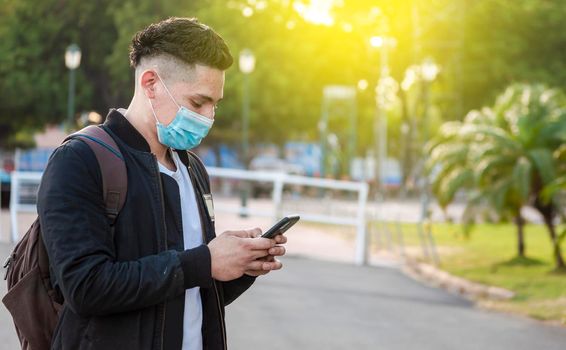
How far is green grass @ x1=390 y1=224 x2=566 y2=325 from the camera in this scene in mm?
11906

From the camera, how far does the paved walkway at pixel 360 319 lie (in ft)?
29.4

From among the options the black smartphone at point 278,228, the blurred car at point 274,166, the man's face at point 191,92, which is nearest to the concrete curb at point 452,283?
the black smartphone at point 278,228

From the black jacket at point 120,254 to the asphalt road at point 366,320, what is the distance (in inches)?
202

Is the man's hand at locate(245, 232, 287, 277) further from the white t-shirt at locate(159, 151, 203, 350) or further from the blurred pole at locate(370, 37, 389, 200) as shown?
the blurred pole at locate(370, 37, 389, 200)

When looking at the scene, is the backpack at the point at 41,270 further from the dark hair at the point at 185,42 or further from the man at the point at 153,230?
the dark hair at the point at 185,42

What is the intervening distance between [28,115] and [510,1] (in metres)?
22.1

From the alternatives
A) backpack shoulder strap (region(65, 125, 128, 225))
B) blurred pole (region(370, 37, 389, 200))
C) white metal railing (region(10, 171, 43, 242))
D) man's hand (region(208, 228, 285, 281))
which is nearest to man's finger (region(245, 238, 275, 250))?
man's hand (region(208, 228, 285, 281))

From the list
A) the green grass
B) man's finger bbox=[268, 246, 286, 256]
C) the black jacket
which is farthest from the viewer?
the green grass

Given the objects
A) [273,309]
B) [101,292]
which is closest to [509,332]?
[273,309]

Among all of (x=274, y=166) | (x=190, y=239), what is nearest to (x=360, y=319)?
(x=190, y=239)

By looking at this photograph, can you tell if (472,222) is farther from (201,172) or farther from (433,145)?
(201,172)

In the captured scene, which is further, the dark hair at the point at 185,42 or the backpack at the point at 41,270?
the dark hair at the point at 185,42

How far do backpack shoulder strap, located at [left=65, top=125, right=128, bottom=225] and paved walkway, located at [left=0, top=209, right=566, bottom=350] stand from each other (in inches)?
200

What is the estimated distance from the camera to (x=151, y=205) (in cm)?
328
